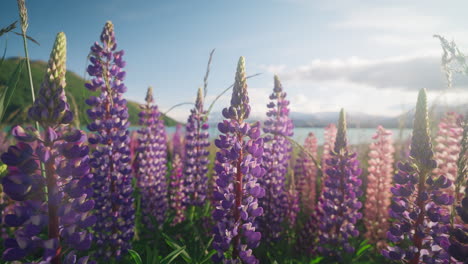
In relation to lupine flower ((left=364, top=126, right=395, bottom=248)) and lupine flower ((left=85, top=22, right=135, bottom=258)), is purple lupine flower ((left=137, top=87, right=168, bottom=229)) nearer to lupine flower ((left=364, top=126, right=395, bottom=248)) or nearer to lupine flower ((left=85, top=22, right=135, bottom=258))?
lupine flower ((left=85, top=22, right=135, bottom=258))

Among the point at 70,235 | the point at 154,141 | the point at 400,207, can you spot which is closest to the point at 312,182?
the point at 154,141

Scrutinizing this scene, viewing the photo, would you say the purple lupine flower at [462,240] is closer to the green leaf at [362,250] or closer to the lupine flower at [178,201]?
the green leaf at [362,250]

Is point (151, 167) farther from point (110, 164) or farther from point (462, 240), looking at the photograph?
point (462, 240)

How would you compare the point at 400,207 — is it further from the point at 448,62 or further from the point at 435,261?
the point at 448,62

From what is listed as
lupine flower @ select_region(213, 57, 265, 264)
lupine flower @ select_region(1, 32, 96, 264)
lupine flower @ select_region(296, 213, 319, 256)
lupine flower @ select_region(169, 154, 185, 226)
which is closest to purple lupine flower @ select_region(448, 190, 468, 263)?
lupine flower @ select_region(213, 57, 265, 264)

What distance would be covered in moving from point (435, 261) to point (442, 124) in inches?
→ 122

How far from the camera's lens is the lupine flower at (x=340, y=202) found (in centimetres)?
351

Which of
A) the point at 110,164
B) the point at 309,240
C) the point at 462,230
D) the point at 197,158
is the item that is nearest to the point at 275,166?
the point at 309,240

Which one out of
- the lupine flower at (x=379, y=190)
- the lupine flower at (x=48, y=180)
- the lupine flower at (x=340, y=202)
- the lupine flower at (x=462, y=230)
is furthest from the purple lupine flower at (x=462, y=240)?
the lupine flower at (x=379, y=190)

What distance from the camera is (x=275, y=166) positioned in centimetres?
458

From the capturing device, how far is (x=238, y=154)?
2.60 meters

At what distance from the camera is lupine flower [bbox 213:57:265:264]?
8.26 ft

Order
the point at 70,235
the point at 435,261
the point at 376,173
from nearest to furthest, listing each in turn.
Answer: the point at 70,235 < the point at 435,261 < the point at 376,173

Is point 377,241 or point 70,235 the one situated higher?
point 70,235
